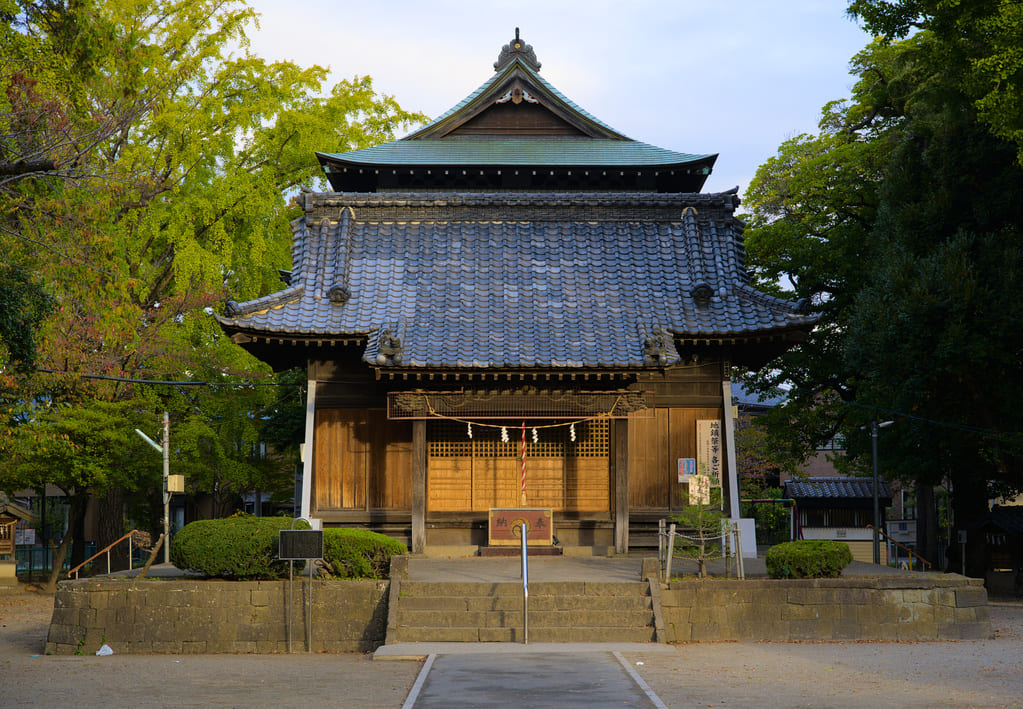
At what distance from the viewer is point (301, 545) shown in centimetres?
1460

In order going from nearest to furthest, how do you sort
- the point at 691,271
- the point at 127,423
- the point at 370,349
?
the point at 370,349, the point at 691,271, the point at 127,423

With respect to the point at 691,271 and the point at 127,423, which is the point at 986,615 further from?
the point at 127,423

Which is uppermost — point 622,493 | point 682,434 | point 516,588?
point 682,434

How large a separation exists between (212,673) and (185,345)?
16.8m

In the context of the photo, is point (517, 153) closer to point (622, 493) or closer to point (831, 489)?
point (622, 493)

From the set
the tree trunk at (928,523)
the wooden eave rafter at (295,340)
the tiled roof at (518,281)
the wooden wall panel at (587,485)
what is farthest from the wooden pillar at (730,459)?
the tree trunk at (928,523)

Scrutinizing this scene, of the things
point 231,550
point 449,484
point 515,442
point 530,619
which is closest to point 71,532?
point 449,484

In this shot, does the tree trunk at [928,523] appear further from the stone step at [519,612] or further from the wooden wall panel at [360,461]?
the stone step at [519,612]

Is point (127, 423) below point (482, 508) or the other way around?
the other way around

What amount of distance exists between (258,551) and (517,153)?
14.8 m

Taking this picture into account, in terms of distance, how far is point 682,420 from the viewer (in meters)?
20.0

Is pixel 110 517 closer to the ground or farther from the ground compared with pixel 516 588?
farther from the ground

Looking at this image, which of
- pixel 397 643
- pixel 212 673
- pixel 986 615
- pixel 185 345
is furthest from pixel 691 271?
pixel 185 345

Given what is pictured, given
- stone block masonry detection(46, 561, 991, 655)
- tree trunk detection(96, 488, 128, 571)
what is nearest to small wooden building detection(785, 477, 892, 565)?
tree trunk detection(96, 488, 128, 571)
